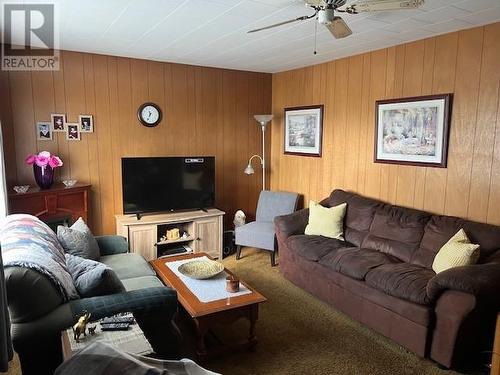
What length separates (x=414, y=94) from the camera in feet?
11.7

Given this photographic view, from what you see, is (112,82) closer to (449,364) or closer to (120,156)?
(120,156)

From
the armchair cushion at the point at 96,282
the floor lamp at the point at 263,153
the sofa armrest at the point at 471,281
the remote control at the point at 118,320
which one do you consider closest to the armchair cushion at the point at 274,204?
the floor lamp at the point at 263,153

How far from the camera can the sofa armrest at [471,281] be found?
2.36 metres

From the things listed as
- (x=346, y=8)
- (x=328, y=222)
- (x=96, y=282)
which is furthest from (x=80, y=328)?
(x=328, y=222)

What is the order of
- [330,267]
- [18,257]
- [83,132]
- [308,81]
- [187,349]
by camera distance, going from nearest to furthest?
[18,257], [187,349], [330,267], [83,132], [308,81]

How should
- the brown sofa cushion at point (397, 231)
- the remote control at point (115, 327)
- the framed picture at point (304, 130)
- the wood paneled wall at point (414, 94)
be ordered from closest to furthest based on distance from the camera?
the remote control at point (115, 327), the wood paneled wall at point (414, 94), the brown sofa cushion at point (397, 231), the framed picture at point (304, 130)

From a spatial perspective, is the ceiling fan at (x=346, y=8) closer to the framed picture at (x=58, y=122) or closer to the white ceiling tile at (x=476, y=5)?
the white ceiling tile at (x=476, y=5)

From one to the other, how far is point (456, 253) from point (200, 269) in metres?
1.98

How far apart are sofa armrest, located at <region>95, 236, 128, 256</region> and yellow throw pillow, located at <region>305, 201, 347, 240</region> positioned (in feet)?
6.34

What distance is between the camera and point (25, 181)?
154 inches

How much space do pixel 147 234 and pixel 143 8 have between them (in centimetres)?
245

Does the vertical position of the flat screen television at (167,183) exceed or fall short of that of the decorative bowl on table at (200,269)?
it exceeds it

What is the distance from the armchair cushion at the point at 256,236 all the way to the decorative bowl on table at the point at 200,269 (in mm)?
1275

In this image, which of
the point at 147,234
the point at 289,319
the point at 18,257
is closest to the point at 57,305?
the point at 18,257
